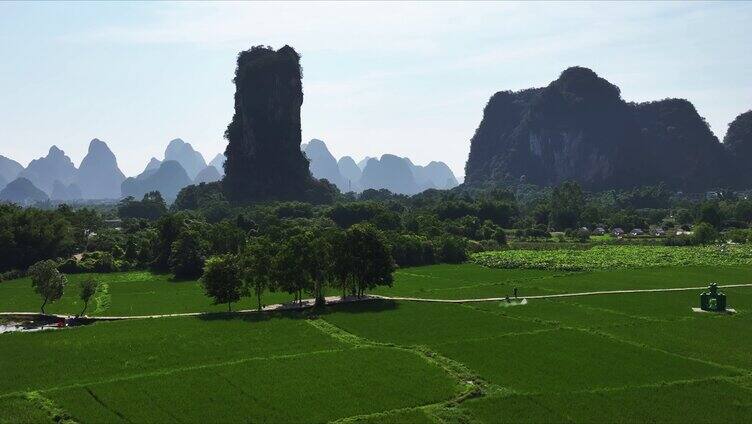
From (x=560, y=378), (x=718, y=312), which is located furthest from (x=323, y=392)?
(x=718, y=312)

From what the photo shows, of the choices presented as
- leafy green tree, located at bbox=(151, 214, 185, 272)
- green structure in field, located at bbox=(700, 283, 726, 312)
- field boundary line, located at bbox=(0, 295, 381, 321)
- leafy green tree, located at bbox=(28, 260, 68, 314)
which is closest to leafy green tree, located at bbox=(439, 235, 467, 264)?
field boundary line, located at bbox=(0, 295, 381, 321)

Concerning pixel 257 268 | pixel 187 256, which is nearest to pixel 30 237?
pixel 187 256

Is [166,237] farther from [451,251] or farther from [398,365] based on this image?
[398,365]

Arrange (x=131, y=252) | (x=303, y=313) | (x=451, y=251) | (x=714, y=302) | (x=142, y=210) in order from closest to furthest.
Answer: (x=714, y=302)
(x=303, y=313)
(x=131, y=252)
(x=451, y=251)
(x=142, y=210)

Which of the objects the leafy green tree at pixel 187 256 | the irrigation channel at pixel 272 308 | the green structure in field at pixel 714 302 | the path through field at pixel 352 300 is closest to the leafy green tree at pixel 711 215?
the path through field at pixel 352 300

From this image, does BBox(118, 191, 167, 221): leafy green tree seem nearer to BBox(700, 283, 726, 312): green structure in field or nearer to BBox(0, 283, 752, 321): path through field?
BBox(0, 283, 752, 321): path through field

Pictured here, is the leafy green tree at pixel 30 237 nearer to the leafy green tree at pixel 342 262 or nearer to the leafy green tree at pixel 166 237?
the leafy green tree at pixel 166 237
